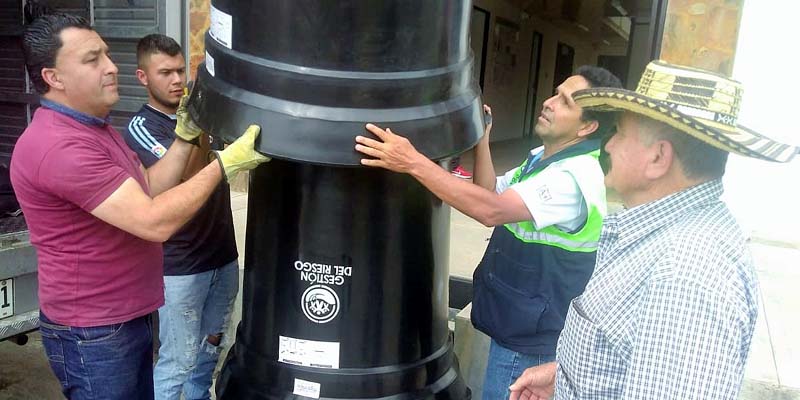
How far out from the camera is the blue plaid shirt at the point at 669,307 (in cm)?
110

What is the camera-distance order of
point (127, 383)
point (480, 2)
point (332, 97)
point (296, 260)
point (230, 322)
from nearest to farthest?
point (332, 97)
point (296, 260)
point (127, 383)
point (230, 322)
point (480, 2)

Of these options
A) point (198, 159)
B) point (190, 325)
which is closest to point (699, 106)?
point (198, 159)

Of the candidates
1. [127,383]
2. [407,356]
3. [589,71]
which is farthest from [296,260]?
[589,71]

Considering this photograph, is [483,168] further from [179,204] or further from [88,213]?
[88,213]

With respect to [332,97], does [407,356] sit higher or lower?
lower

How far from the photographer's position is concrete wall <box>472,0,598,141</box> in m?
10.3

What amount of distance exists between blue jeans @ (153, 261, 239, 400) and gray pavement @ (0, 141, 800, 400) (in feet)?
0.56

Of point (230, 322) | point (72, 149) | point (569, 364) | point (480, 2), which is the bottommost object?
point (230, 322)

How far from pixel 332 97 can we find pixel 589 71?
1071 millimetres

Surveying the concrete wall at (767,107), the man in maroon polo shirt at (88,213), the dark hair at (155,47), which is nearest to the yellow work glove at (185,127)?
the man in maroon polo shirt at (88,213)

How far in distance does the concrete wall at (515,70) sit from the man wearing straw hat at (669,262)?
8.32 m

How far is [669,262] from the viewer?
1.16 m

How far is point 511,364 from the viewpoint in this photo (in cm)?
214

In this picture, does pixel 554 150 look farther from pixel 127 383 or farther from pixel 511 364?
pixel 127 383
